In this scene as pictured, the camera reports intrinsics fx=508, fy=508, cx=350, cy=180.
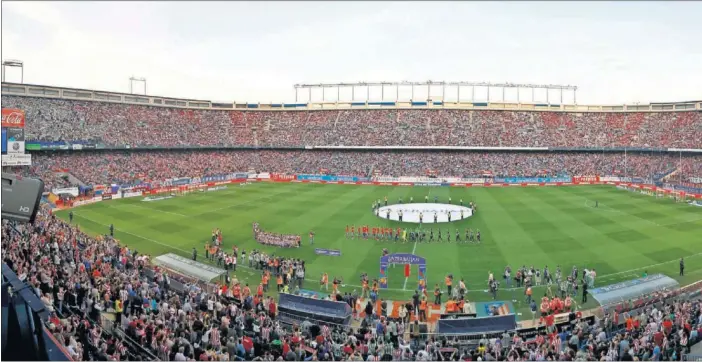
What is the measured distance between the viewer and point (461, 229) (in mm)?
33969

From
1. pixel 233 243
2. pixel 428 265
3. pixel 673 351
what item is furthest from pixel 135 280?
pixel 673 351

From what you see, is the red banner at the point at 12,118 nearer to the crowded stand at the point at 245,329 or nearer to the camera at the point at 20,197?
the crowded stand at the point at 245,329

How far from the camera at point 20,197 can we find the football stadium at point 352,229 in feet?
0.16

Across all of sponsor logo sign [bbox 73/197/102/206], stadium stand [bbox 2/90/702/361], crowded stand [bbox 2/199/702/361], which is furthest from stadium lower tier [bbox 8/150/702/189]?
crowded stand [bbox 2/199/702/361]

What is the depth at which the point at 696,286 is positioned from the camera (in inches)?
824

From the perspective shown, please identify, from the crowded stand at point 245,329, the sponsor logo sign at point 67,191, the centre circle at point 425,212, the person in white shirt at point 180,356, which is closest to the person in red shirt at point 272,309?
the crowded stand at point 245,329

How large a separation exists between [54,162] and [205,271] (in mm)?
42730

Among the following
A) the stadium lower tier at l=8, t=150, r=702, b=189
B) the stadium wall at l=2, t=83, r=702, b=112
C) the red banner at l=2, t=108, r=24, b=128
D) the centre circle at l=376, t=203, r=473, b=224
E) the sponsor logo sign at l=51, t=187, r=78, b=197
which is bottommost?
the centre circle at l=376, t=203, r=473, b=224

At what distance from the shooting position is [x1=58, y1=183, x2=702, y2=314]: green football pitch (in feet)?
83.0

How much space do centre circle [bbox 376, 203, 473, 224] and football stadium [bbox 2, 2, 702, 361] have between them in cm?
43

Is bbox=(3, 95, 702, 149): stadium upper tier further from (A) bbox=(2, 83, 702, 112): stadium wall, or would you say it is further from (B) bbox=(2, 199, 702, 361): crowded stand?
(B) bbox=(2, 199, 702, 361): crowded stand

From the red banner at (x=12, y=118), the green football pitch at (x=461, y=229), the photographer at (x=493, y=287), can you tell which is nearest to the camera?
the photographer at (x=493, y=287)

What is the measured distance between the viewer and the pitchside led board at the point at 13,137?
135ft

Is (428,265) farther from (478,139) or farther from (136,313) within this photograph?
(478,139)
